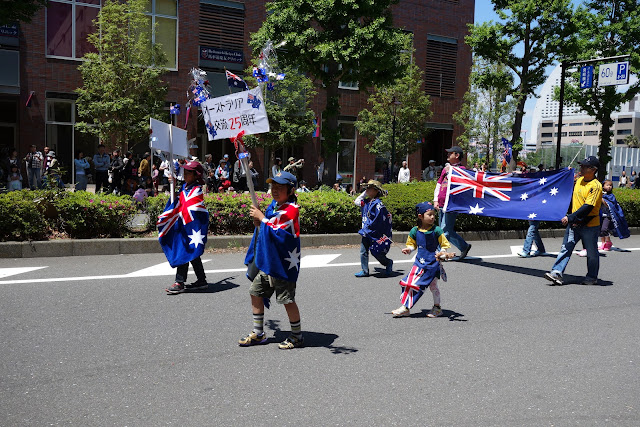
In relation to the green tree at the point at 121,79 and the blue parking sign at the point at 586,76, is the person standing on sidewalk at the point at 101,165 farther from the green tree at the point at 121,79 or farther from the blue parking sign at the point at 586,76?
the blue parking sign at the point at 586,76

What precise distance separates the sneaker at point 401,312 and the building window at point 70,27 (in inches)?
921

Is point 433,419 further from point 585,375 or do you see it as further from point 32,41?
point 32,41

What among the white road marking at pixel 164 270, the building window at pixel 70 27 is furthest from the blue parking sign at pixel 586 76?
the building window at pixel 70 27

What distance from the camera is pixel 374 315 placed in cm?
684

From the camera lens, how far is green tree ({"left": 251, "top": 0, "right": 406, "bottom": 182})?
16453mm

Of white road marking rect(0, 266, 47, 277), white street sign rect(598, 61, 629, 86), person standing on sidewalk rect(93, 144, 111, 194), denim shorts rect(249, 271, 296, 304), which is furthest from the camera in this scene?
white street sign rect(598, 61, 629, 86)

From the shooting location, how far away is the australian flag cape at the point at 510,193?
989cm

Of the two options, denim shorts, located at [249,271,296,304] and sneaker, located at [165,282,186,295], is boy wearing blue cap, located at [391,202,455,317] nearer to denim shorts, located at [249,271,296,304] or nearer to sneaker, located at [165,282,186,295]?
denim shorts, located at [249,271,296,304]

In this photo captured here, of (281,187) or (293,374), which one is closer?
(293,374)

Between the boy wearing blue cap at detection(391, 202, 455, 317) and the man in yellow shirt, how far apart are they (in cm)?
268

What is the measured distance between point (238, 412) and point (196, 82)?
12.3 feet

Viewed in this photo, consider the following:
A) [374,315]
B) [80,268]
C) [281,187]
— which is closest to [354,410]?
[281,187]

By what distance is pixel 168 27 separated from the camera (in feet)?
92.6

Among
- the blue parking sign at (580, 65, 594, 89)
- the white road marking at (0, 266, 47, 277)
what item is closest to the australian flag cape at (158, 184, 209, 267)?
the white road marking at (0, 266, 47, 277)
